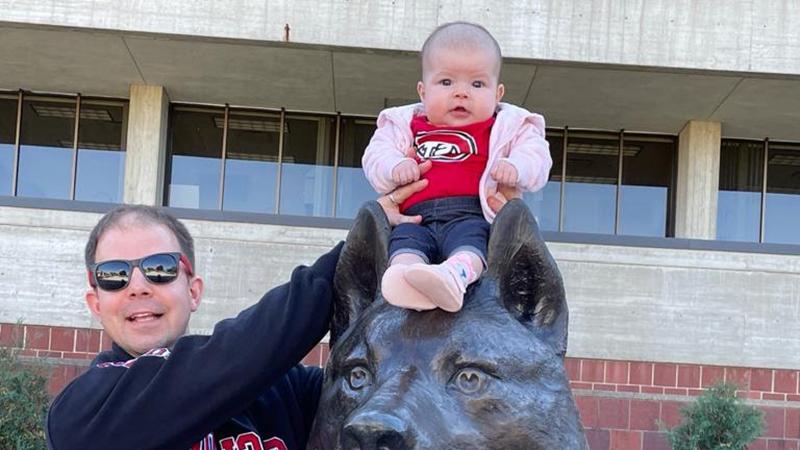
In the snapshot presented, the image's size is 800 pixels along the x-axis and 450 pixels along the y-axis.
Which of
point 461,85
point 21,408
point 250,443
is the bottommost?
point 21,408

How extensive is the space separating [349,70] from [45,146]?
15.0ft

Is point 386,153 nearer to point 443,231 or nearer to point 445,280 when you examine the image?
point 443,231

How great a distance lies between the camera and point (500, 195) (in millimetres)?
2510

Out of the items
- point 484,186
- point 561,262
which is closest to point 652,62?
point 561,262

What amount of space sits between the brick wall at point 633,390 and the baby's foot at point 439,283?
797cm

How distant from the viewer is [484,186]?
2479 millimetres

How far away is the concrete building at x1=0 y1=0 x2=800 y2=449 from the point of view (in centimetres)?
999

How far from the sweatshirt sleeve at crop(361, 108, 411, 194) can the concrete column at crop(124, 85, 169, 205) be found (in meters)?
9.72

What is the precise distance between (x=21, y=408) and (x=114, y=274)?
19.6ft

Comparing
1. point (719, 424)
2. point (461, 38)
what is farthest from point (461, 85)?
point (719, 424)

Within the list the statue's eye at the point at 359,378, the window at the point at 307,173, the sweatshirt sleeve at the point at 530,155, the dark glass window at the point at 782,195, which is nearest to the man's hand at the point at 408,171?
the sweatshirt sleeve at the point at 530,155

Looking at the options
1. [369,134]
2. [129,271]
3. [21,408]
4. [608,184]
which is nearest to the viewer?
[129,271]

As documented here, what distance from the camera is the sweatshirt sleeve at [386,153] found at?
256 cm

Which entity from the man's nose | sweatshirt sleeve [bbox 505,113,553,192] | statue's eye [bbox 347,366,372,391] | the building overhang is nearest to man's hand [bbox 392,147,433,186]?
sweatshirt sleeve [bbox 505,113,553,192]
